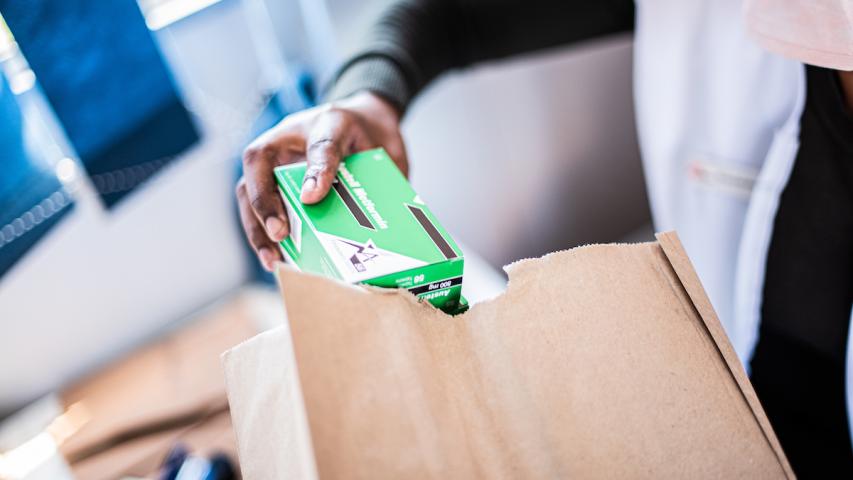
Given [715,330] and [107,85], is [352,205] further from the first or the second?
[107,85]

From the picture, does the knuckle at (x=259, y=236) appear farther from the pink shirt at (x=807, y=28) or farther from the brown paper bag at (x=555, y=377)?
the pink shirt at (x=807, y=28)

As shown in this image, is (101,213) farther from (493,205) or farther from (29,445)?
(493,205)

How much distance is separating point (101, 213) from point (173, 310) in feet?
0.63

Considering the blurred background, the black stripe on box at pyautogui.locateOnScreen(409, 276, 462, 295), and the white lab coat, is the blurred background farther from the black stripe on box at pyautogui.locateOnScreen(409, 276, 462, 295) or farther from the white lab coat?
the black stripe on box at pyautogui.locateOnScreen(409, 276, 462, 295)

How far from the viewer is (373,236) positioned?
0.39m

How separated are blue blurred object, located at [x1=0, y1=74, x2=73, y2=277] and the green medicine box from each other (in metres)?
0.43

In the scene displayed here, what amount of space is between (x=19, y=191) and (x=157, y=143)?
19 cm

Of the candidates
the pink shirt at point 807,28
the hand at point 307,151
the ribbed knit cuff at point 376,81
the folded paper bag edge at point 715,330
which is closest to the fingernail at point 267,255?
the hand at point 307,151

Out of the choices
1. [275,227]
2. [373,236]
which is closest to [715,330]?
[373,236]

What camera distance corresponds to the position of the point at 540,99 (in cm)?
117

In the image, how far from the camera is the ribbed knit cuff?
0.65 metres

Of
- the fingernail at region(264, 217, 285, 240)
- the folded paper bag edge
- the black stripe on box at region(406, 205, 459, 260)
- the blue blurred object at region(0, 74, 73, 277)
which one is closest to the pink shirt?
the folded paper bag edge

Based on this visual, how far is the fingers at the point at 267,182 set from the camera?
17.9 inches

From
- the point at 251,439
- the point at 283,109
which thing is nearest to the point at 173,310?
the point at 283,109
